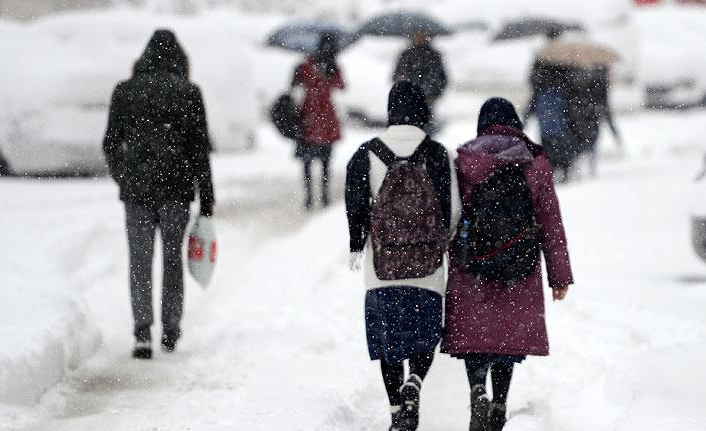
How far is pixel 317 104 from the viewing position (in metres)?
11.9

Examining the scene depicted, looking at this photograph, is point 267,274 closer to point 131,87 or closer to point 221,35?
point 131,87

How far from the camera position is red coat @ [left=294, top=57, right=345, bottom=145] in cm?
1181

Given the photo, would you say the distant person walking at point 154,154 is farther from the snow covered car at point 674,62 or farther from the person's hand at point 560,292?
the snow covered car at point 674,62

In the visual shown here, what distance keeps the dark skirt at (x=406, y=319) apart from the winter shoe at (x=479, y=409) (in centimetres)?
27

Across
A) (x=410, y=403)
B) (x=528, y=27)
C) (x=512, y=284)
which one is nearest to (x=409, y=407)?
(x=410, y=403)

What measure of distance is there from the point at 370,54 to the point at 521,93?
140 inches

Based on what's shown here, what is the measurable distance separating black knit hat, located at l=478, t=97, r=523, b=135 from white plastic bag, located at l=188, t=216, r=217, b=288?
236cm

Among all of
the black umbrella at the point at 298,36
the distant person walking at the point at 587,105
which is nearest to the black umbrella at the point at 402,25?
the distant person walking at the point at 587,105

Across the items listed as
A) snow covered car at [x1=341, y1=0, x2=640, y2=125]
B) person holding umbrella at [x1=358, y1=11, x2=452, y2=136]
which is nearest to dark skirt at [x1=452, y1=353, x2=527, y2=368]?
person holding umbrella at [x1=358, y1=11, x2=452, y2=136]

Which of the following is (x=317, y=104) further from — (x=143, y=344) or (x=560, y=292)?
(x=560, y=292)

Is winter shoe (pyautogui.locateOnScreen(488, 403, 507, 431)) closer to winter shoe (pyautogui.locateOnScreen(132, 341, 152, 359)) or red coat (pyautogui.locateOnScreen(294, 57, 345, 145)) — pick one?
winter shoe (pyautogui.locateOnScreen(132, 341, 152, 359))

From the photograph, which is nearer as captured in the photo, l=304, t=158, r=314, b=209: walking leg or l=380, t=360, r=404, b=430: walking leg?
l=380, t=360, r=404, b=430: walking leg

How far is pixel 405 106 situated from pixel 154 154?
2.11 metres

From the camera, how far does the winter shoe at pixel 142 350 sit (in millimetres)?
6934
